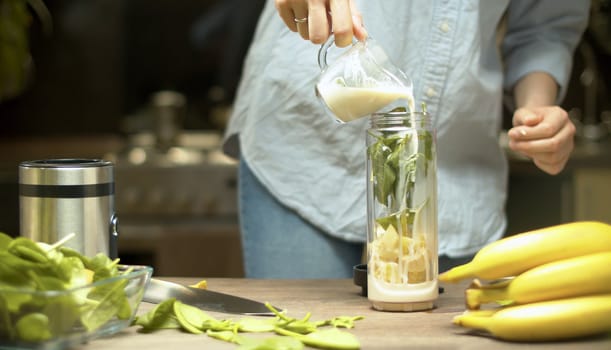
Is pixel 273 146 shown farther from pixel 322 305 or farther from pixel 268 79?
pixel 322 305

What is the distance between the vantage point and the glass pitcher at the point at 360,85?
1.05m

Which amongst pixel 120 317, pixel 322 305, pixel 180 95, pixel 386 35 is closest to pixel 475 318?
pixel 322 305

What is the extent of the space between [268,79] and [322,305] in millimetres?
485

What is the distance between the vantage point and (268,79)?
57.6 inches

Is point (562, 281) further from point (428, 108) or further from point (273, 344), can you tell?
point (428, 108)

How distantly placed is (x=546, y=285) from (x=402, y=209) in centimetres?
19

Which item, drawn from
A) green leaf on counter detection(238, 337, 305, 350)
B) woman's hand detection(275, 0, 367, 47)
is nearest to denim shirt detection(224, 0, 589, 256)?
woman's hand detection(275, 0, 367, 47)

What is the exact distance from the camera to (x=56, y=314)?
0.84 m

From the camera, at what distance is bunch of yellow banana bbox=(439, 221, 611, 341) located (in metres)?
0.88

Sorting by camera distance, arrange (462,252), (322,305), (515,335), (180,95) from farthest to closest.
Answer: (180,95) → (462,252) → (322,305) → (515,335)

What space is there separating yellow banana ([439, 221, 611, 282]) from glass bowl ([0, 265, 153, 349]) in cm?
38

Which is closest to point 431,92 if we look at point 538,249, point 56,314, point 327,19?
point 327,19

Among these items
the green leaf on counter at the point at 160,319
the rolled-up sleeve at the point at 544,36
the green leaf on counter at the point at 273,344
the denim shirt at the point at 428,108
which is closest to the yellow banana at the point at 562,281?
the green leaf on counter at the point at 273,344

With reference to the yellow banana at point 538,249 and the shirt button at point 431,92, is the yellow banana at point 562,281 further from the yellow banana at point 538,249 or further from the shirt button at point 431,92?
the shirt button at point 431,92
